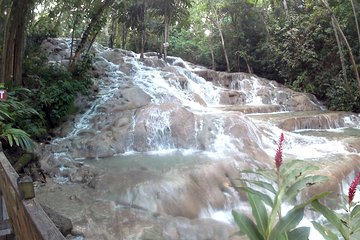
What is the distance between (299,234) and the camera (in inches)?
65.1

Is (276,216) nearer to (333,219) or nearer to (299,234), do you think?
(299,234)

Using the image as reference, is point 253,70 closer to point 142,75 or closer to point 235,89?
point 235,89

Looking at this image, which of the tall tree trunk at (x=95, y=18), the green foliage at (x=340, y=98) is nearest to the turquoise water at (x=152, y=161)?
the tall tree trunk at (x=95, y=18)

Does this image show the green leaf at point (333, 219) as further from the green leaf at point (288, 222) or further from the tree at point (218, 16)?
the tree at point (218, 16)

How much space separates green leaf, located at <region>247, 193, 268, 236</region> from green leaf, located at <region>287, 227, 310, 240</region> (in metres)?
0.13

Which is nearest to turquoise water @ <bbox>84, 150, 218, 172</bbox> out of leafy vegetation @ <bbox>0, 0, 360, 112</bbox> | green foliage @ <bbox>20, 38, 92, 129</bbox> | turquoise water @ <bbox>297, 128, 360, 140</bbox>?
green foliage @ <bbox>20, 38, 92, 129</bbox>

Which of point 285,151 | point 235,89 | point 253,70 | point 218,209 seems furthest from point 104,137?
point 253,70

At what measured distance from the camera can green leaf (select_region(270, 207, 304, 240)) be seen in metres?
1.62

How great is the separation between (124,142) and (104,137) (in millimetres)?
548

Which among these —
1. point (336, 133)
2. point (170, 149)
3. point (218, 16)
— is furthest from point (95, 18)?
point (218, 16)

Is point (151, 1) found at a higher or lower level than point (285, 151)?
higher

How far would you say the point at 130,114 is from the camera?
9664 mm

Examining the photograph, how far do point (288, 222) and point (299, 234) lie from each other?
0.08 m

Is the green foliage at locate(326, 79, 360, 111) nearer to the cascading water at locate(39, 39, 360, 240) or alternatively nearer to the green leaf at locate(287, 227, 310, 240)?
the cascading water at locate(39, 39, 360, 240)
